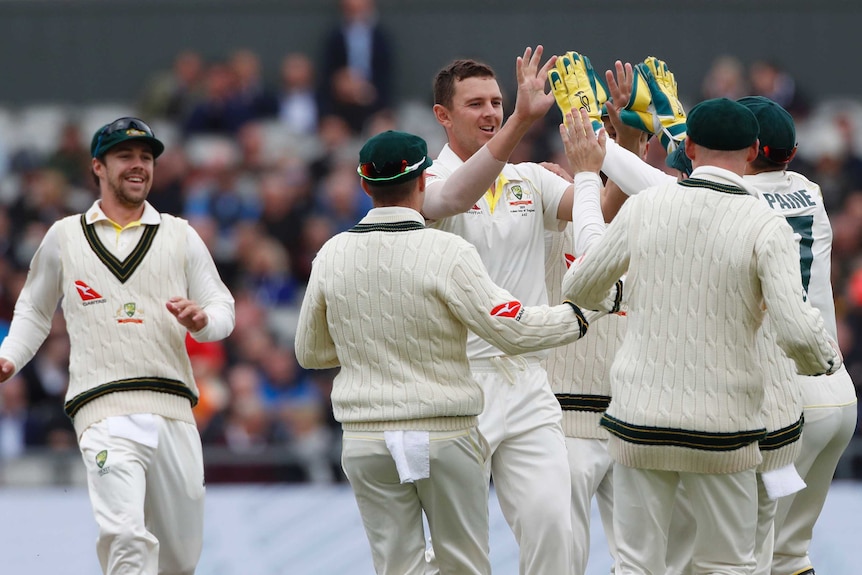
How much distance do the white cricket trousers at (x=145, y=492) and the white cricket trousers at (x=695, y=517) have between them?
85.2 inches

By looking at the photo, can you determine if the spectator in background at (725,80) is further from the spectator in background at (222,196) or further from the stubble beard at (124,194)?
the stubble beard at (124,194)

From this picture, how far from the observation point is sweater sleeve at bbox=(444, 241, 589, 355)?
5.64 metres

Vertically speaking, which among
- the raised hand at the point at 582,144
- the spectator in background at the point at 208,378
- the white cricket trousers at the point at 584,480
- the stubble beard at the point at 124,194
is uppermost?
the raised hand at the point at 582,144

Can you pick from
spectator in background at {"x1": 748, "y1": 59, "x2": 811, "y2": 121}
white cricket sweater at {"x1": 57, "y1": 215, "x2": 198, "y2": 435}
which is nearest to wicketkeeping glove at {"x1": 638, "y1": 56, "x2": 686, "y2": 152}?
white cricket sweater at {"x1": 57, "y1": 215, "x2": 198, "y2": 435}

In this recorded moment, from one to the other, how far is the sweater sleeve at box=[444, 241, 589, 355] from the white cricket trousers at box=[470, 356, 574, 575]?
2.03 feet

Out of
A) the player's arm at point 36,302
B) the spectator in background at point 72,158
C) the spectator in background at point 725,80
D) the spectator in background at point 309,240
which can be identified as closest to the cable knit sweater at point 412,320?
the player's arm at point 36,302

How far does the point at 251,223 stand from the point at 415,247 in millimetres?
8175

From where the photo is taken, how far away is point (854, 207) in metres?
13.0

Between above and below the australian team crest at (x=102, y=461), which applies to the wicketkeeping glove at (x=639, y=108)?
above

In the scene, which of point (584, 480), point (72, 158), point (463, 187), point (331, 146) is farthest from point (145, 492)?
point (72, 158)

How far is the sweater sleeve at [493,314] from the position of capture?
5.64m

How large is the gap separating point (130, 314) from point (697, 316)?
2748 millimetres

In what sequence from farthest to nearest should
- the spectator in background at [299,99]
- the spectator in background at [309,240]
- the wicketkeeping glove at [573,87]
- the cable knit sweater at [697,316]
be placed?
the spectator in background at [299,99]
the spectator in background at [309,240]
the wicketkeeping glove at [573,87]
the cable knit sweater at [697,316]

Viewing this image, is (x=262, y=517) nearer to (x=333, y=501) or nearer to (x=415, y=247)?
(x=333, y=501)
